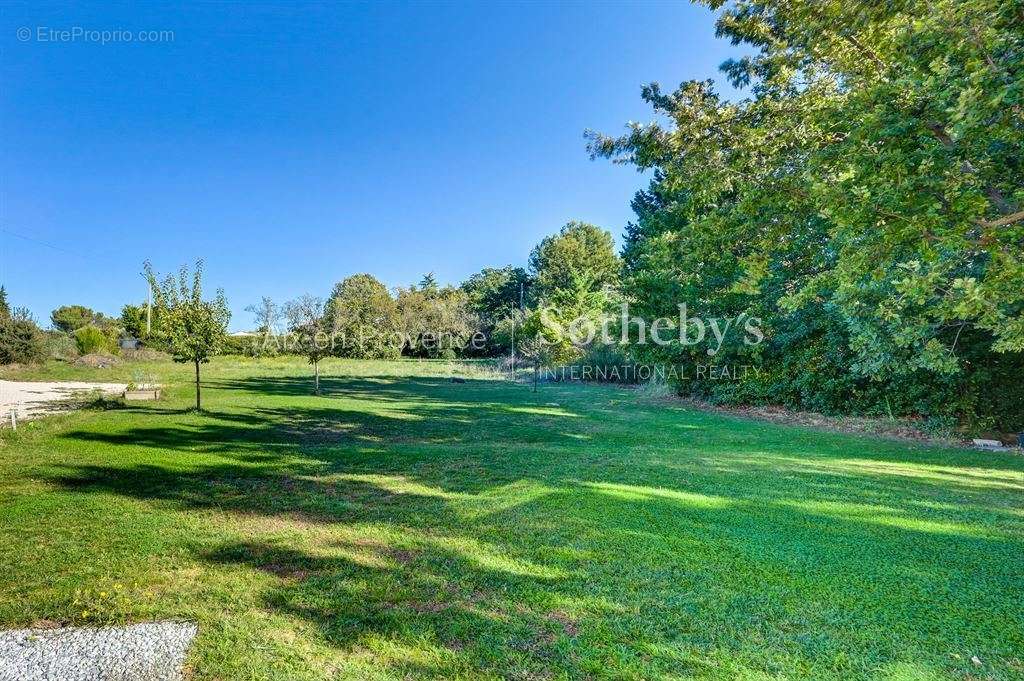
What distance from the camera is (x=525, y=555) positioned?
3.40 meters

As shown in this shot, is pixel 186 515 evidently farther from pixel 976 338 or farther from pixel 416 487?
pixel 976 338

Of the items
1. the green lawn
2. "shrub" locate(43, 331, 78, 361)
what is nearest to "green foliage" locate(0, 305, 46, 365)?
"shrub" locate(43, 331, 78, 361)

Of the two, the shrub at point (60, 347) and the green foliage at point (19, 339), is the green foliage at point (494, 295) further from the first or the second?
the green foliage at point (19, 339)

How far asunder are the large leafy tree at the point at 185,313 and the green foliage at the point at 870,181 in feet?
31.9

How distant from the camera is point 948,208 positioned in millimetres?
3867

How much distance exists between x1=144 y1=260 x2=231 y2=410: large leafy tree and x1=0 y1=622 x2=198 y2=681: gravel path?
960cm

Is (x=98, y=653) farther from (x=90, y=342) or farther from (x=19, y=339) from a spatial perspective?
(x=90, y=342)

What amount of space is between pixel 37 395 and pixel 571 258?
111 feet

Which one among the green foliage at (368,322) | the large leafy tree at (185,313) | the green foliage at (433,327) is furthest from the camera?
the green foliage at (433,327)

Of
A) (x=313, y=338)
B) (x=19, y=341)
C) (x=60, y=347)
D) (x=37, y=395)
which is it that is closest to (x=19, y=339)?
(x=19, y=341)

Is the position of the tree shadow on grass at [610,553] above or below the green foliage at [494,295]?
below

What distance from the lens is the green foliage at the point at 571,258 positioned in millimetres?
35166

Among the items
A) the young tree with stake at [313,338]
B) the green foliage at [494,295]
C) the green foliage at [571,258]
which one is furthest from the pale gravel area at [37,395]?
the green foliage at [571,258]

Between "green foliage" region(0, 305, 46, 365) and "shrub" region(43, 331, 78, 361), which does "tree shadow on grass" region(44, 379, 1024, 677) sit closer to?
"green foliage" region(0, 305, 46, 365)
